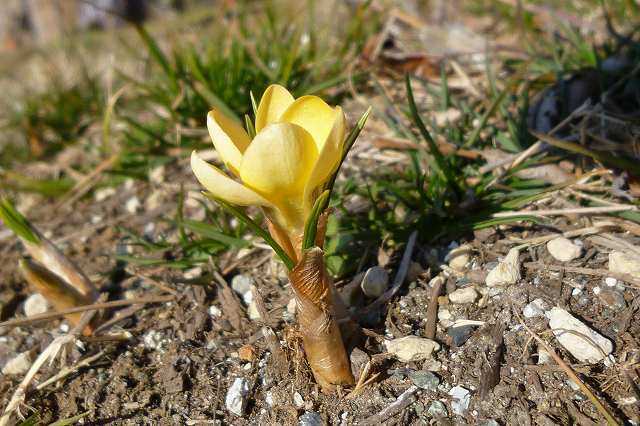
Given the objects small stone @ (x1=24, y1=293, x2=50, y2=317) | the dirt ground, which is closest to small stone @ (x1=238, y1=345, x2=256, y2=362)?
the dirt ground

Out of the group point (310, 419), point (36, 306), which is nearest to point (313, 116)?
point (310, 419)

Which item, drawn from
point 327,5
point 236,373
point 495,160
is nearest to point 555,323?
point 495,160

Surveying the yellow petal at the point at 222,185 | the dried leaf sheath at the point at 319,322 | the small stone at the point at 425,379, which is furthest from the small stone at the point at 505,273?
the yellow petal at the point at 222,185

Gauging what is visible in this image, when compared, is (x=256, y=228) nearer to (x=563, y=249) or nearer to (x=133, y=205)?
(x=563, y=249)

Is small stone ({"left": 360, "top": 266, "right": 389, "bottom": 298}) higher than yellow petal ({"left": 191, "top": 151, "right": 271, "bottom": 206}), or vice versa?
yellow petal ({"left": 191, "top": 151, "right": 271, "bottom": 206})

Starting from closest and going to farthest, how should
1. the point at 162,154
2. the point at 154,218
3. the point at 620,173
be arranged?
the point at 620,173
the point at 154,218
the point at 162,154

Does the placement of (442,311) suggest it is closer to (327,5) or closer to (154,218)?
(154,218)

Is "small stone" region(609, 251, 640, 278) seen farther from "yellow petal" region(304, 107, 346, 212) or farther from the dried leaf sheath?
"yellow petal" region(304, 107, 346, 212)
